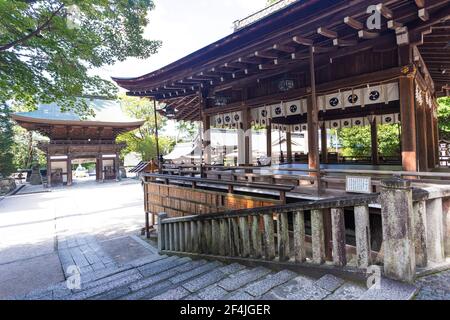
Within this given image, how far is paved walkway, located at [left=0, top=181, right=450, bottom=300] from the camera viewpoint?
240 cm

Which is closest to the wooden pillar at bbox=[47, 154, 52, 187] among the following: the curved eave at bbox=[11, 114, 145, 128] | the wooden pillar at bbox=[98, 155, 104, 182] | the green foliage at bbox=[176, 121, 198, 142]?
the curved eave at bbox=[11, 114, 145, 128]

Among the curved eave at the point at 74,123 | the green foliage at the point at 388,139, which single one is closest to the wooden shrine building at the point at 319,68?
the green foliage at the point at 388,139

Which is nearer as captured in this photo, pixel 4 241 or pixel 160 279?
pixel 160 279

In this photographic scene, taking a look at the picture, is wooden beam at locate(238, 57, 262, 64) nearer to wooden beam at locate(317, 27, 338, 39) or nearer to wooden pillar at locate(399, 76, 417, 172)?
wooden beam at locate(317, 27, 338, 39)

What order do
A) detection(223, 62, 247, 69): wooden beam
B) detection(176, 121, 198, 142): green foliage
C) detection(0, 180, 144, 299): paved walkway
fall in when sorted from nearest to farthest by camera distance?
1. detection(0, 180, 144, 299): paved walkway
2. detection(223, 62, 247, 69): wooden beam
3. detection(176, 121, 198, 142): green foliage

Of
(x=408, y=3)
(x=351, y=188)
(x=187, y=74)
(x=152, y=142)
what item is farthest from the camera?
(x=152, y=142)

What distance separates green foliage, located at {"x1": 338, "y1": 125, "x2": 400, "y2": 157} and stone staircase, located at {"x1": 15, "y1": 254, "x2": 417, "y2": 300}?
1444cm

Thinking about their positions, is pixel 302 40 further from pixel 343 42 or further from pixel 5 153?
pixel 5 153

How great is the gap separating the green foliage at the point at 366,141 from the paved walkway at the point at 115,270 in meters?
14.2

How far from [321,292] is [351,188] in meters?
2.60

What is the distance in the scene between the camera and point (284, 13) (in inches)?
173

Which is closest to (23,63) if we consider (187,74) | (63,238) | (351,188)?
(187,74)
